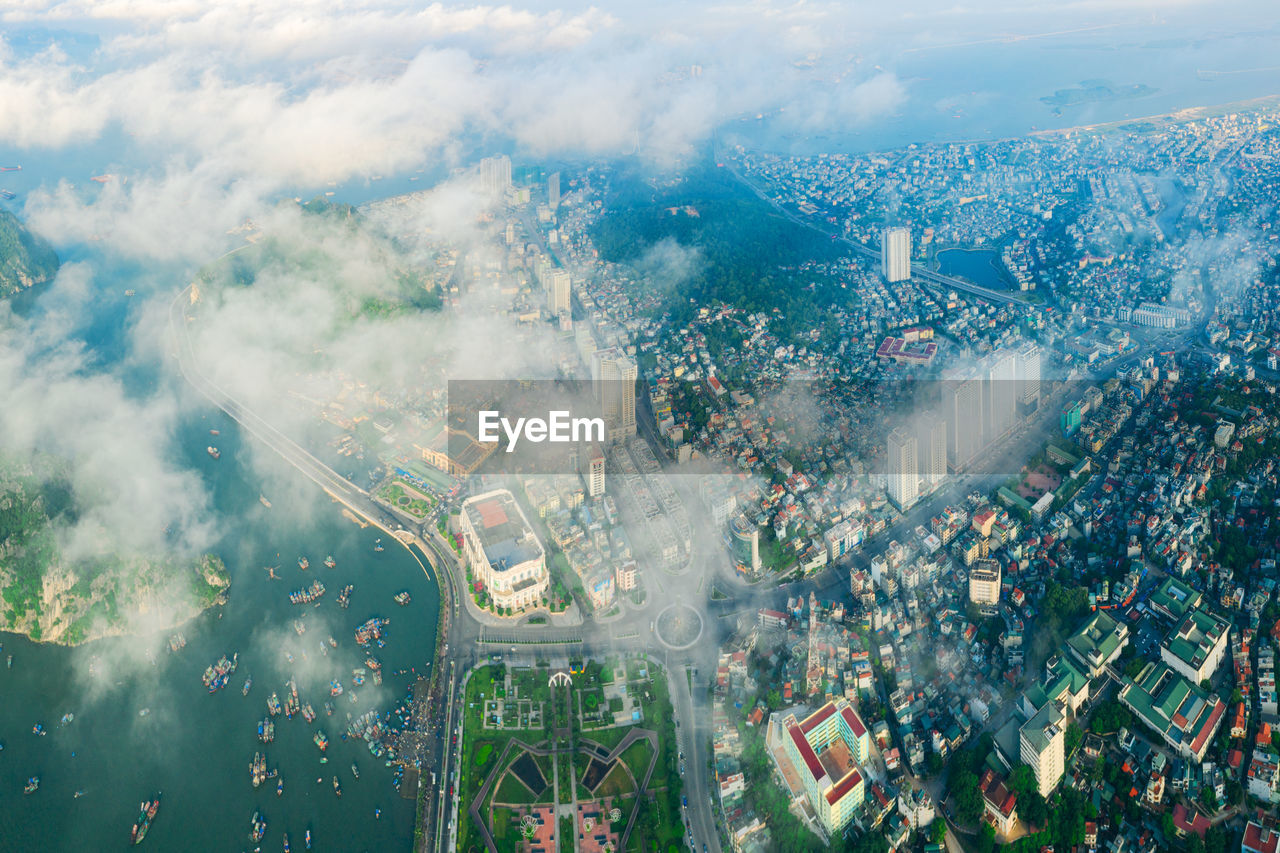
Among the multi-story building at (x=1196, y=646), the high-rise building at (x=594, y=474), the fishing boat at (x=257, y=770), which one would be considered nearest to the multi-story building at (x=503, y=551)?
the high-rise building at (x=594, y=474)

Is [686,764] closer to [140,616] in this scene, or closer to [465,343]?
[140,616]

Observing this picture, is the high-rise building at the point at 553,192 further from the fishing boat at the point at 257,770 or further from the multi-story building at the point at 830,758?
the multi-story building at the point at 830,758

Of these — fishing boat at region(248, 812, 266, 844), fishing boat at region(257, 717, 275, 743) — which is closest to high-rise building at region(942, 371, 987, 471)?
fishing boat at region(257, 717, 275, 743)

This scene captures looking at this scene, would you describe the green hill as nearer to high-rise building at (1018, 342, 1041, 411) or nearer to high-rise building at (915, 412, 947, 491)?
high-rise building at (915, 412, 947, 491)

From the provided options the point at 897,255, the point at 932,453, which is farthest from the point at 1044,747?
the point at 897,255

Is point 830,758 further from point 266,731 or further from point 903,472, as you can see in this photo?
point 266,731

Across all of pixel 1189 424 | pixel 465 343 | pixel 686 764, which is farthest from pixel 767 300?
pixel 686 764
